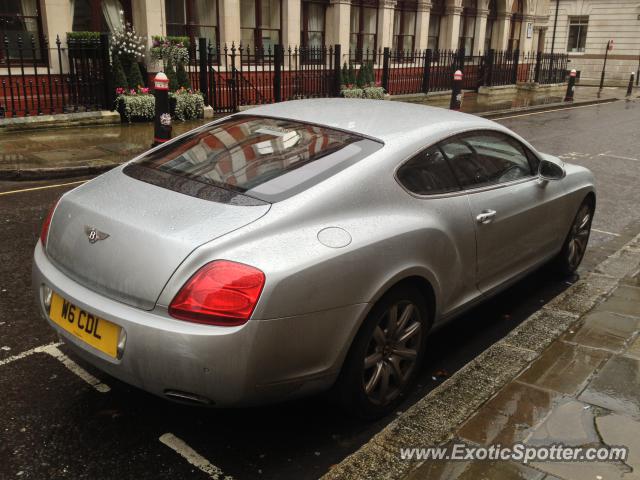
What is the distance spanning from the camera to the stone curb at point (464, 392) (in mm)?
2811

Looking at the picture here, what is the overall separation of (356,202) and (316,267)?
52cm

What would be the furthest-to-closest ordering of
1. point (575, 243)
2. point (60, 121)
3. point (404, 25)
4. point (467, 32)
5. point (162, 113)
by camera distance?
point (467, 32), point (404, 25), point (60, 121), point (162, 113), point (575, 243)

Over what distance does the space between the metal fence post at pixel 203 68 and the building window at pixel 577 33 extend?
41763 millimetres

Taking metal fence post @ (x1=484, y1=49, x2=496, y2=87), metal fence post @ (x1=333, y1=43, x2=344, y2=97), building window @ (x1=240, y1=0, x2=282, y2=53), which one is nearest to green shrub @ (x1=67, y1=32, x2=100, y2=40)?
building window @ (x1=240, y1=0, x2=282, y2=53)

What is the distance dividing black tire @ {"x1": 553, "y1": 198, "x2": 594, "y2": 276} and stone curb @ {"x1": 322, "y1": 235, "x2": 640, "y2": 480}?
216 millimetres

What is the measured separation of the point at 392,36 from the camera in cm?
2447

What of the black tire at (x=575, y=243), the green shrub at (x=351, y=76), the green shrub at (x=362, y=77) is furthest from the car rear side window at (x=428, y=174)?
the green shrub at (x=362, y=77)

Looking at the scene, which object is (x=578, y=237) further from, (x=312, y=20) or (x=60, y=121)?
(x=312, y=20)

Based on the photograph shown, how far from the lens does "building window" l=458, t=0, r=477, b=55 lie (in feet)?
92.2

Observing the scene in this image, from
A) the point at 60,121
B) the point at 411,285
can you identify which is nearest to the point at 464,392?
the point at 411,285

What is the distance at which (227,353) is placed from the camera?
2.54 m

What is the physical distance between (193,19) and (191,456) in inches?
662

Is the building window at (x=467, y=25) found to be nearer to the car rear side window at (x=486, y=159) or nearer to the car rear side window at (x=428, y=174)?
the car rear side window at (x=486, y=159)

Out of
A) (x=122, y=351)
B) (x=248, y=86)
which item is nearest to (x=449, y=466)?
(x=122, y=351)
